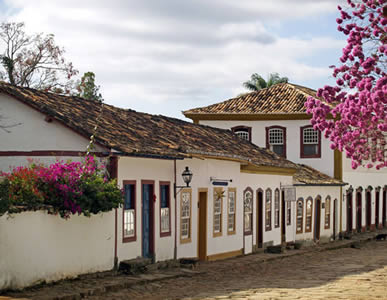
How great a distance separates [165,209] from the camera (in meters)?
21.6

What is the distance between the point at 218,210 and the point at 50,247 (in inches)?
398

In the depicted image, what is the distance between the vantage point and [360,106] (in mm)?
19297

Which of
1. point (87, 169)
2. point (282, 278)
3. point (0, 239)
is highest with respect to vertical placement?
point (87, 169)

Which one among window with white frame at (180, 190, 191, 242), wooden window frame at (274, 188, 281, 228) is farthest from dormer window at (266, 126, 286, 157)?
window with white frame at (180, 190, 191, 242)

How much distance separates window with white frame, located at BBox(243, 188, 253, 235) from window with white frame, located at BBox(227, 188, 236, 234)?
1086mm

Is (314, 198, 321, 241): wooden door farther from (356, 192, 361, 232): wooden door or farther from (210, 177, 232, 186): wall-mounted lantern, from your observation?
(210, 177, 232, 186): wall-mounted lantern

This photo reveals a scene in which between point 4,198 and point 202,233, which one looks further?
point 202,233

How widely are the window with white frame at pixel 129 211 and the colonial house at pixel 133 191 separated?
0.9 inches

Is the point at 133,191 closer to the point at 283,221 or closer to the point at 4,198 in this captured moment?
the point at 4,198

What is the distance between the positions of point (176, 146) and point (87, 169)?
416 cm

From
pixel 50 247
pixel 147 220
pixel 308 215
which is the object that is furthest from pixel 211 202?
pixel 308 215

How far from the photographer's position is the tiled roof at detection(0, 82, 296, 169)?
19109 millimetres

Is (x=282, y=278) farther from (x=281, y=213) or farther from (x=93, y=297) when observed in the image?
(x=281, y=213)

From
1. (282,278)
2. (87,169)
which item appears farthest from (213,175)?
(87,169)
